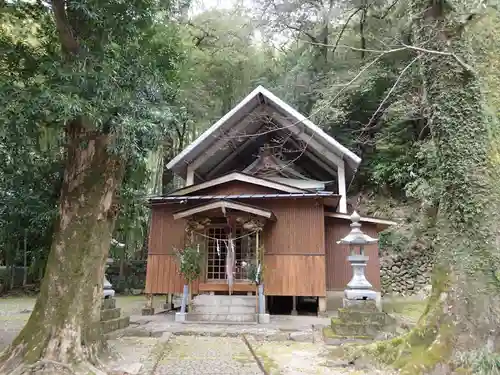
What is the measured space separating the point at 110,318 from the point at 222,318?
98.2 inches

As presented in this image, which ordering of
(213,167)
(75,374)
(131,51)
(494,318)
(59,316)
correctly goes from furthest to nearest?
(213,167)
(131,51)
(59,316)
(75,374)
(494,318)

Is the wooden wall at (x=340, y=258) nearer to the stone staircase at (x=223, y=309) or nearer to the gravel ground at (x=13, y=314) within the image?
the stone staircase at (x=223, y=309)

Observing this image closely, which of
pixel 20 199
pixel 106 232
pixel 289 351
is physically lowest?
pixel 289 351

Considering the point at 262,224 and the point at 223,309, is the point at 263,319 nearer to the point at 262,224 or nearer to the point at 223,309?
the point at 223,309

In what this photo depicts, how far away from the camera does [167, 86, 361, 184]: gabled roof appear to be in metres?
11.3

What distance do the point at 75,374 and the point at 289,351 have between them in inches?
125

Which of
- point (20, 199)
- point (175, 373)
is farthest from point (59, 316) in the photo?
point (20, 199)

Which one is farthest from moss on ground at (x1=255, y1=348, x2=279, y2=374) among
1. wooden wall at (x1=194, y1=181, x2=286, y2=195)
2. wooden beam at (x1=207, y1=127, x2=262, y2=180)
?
wooden beam at (x1=207, y1=127, x2=262, y2=180)

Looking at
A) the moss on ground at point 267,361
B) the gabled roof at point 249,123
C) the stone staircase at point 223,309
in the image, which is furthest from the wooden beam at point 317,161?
the moss on ground at point 267,361

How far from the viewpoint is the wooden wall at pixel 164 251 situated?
10.5 m

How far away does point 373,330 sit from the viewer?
6328mm

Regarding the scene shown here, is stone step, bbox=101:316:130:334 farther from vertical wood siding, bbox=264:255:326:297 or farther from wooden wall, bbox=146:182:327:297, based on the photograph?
vertical wood siding, bbox=264:255:326:297

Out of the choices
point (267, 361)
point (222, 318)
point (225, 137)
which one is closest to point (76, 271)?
point (267, 361)

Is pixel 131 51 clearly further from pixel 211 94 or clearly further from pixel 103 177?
pixel 211 94
